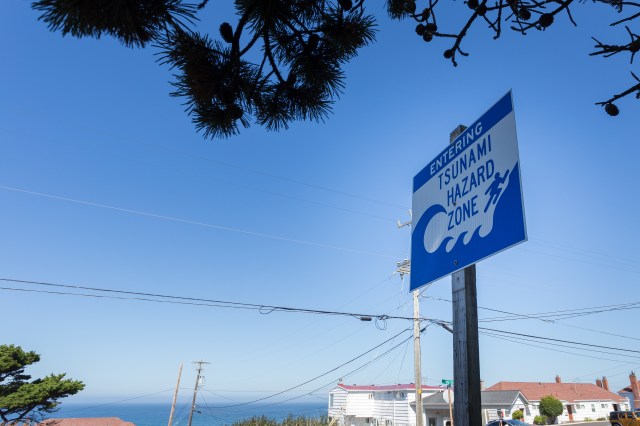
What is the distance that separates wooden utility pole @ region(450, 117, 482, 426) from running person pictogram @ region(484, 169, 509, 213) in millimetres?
450

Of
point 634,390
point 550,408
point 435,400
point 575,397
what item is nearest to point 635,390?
point 634,390

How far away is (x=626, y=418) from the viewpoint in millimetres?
23078

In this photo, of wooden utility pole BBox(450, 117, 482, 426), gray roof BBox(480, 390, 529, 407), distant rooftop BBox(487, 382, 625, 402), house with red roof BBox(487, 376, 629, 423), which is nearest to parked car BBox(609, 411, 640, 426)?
gray roof BBox(480, 390, 529, 407)

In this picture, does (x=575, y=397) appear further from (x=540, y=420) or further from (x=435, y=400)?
(x=435, y=400)

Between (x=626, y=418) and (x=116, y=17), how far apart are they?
3218cm

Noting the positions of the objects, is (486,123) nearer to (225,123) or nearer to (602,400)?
(225,123)

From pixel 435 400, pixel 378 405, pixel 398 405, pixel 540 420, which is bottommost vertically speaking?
pixel 540 420

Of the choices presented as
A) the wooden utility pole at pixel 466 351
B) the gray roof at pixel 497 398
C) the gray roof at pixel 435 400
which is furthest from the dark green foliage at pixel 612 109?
the gray roof at pixel 497 398

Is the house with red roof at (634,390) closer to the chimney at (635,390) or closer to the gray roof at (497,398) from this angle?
the chimney at (635,390)

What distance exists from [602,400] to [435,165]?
63.4 metres

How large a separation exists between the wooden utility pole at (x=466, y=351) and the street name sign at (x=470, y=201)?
138mm

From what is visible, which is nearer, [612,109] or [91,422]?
[612,109]

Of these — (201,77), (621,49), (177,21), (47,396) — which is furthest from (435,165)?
(47,396)

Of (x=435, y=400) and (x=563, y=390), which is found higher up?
(x=563, y=390)
